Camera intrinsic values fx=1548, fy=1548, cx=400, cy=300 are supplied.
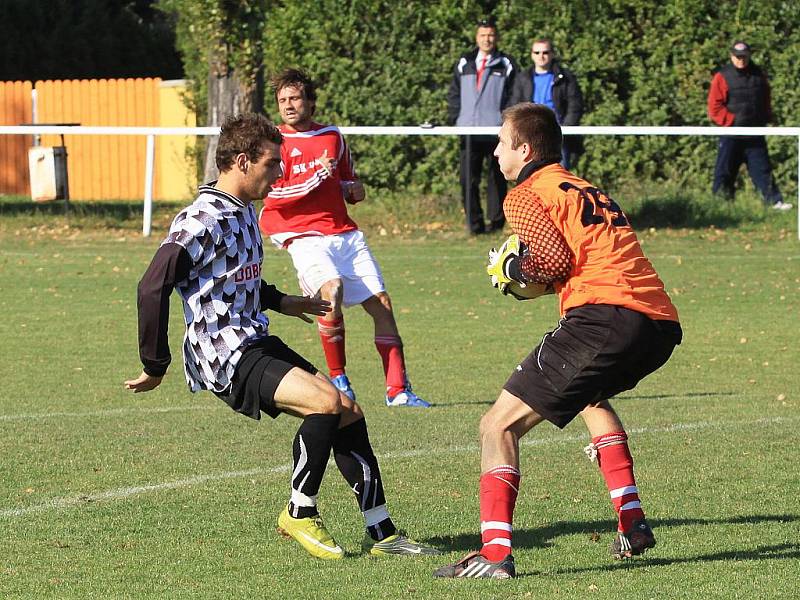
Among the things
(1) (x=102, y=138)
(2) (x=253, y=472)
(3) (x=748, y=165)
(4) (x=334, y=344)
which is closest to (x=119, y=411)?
(4) (x=334, y=344)

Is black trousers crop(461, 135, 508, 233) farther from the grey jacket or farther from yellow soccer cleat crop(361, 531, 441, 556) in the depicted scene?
yellow soccer cleat crop(361, 531, 441, 556)

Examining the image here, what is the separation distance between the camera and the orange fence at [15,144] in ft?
93.2

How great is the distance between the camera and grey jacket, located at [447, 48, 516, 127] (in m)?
17.4

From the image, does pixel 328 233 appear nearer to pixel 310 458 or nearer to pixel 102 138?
pixel 310 458

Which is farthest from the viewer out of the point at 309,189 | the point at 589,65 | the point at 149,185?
the point at 589,65

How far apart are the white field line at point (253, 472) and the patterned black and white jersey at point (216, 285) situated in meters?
1.27

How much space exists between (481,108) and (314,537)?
12.3m

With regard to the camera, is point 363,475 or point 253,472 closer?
point 363,475

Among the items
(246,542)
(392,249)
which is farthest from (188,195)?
(246,542)

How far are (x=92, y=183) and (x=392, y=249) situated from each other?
37.4 ft

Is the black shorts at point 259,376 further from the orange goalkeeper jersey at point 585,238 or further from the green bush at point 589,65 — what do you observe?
the green bush at point 589,65

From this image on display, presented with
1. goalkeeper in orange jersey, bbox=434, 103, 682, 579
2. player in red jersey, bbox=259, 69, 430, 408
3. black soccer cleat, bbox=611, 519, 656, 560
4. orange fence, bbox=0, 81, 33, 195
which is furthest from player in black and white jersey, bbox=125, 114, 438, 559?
orange fence, bbox=0, 81, 33, 195

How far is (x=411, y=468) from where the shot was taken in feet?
24.8

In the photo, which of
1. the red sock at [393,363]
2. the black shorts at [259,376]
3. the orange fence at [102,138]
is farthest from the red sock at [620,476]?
the orange fence at [102,138]
